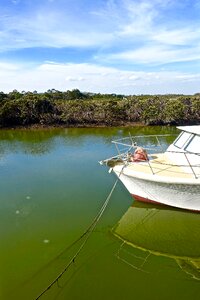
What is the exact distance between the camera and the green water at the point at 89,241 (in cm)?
712

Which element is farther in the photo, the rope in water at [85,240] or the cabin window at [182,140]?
the cabin window at [182,140]

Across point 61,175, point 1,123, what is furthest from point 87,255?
point 1,123

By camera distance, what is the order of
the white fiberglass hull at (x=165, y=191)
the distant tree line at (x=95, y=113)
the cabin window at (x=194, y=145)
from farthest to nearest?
the distant tree line at (x=95, y=113), the cabin window at (x=194, y=145), the white fiberglass hull at (x=165, y=191)

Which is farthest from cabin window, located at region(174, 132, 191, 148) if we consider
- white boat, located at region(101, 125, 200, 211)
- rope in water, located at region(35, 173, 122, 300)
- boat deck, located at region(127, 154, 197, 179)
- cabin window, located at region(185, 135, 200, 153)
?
rope in water, located at region(35, 173, 122, 300)

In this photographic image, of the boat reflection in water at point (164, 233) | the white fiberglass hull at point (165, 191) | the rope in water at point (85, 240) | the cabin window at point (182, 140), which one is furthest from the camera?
the cabin window at point (182, 140)

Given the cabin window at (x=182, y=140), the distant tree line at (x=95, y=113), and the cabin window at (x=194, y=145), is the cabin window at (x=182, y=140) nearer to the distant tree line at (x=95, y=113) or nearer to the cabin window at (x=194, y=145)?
the cabin window at (x=194, y=145)

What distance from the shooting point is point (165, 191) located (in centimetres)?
1036

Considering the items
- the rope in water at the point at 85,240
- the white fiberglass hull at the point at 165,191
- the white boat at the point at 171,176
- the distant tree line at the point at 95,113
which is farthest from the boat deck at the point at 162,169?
the distant tree line at the point at 95,113

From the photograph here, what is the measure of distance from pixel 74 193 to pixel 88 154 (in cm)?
685

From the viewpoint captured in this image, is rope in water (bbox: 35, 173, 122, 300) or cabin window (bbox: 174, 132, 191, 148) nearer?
rope in water (bbox: 35, 173, 122, 300)

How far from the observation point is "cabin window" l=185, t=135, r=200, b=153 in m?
10.9

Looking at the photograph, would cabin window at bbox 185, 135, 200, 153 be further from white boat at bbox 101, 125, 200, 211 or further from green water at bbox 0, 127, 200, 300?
green water at bbox 0, 127, 200, 300

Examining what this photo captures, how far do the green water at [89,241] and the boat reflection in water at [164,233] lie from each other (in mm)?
23

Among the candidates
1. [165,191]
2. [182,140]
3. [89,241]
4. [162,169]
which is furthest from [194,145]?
[89,241]
